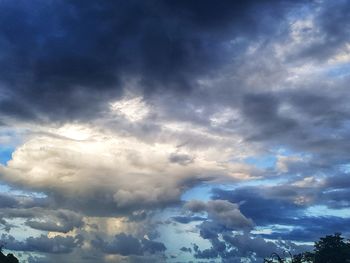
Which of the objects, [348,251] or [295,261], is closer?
[348,251]

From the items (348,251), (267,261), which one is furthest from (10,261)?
(348,251)

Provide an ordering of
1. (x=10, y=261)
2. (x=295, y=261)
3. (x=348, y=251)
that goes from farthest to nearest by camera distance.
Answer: (x=295, y=261) < (x=348, y=251) < (x=10, y=261)

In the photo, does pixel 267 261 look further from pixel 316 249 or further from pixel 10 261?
pixel 10 261

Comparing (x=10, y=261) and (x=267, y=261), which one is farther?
(x=267, y=261)

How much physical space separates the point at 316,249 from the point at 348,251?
11829 millimetres

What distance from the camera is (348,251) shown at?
128m

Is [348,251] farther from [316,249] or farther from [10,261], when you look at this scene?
[10,261]

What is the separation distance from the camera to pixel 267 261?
133000 millimetres

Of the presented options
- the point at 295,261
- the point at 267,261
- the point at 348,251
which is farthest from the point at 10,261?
the point at 348,251

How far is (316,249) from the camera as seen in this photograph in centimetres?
13800

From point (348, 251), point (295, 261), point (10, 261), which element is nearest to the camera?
point (10, 261)

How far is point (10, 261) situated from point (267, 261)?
246 feet

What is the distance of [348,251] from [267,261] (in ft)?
79.2

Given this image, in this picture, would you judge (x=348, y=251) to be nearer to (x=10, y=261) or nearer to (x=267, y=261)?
(x=267, y=261)
